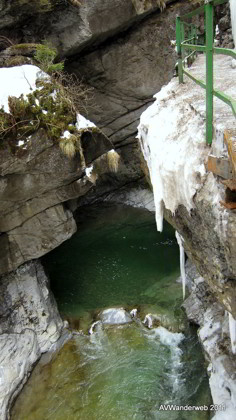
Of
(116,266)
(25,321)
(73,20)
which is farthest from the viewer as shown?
(116,266)

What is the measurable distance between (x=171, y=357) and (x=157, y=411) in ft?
4.33

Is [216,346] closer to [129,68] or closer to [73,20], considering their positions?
A: [73,20]

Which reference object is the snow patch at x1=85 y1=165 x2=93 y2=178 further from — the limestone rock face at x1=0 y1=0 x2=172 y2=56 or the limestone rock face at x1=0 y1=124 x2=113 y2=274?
the limestone rock face at x1=0 y1=0 x2=172 y2=56

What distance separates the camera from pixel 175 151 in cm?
412

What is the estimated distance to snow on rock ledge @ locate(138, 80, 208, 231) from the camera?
3.70 m

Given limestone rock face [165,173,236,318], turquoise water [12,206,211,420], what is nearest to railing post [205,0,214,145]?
limestone rock face [165,173,236,318]

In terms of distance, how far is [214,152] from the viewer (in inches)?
131

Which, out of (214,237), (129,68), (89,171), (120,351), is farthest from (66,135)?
(129,68)

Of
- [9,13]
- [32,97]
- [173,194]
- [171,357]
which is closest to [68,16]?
[9,13]

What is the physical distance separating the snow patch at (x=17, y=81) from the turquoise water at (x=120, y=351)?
576cm

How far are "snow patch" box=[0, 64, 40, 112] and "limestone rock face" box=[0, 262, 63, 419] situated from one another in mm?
4400

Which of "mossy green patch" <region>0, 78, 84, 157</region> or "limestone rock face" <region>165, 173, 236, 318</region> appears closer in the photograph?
"limestone rock face" <region>165, 173, 236, 318</region>

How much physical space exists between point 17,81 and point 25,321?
5724 millimetres

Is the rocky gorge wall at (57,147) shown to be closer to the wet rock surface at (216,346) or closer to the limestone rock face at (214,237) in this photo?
the limestone rock face at (214,237)
